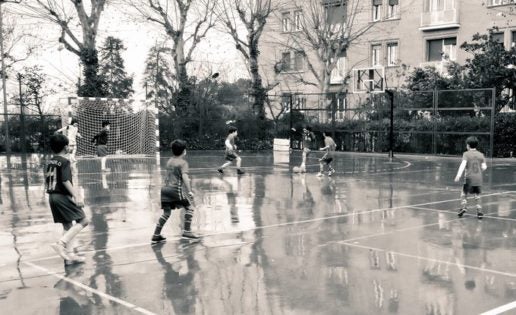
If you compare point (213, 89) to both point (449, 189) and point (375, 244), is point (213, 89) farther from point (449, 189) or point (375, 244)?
point (375, 244)

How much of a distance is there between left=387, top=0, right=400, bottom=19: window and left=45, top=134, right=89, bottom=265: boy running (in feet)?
121

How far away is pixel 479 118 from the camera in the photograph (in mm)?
25938

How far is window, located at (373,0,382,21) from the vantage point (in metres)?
41.6

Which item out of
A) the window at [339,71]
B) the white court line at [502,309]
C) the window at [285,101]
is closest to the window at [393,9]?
the window at [339,71]

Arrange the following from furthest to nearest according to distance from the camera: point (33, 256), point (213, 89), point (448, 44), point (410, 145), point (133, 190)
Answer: point (448, 44), point (213, 89), point (410, 145), point (133, 190), point (33, 256)

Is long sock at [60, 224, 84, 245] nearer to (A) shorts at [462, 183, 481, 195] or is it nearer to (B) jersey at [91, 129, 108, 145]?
(A) shorts at [462, 183, 481, 195]

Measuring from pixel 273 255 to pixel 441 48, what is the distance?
3472 centimetres

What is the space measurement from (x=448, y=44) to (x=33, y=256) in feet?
118

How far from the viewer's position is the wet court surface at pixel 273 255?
5.64 metres

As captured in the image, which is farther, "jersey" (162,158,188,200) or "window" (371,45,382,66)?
"window" (371,45,382,66)

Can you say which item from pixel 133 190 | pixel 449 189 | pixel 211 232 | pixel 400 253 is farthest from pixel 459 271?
pixel 133 190

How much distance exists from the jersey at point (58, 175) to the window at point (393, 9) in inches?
1452

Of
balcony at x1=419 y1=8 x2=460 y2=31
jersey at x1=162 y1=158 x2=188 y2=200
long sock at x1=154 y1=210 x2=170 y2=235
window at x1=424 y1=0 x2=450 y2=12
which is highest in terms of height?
window at x1=424 y1=0 x2=450 y2=12

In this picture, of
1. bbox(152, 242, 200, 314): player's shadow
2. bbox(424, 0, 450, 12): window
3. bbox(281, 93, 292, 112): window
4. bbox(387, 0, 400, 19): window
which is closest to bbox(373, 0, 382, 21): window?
bbox(387, 0, 400, 19): window
